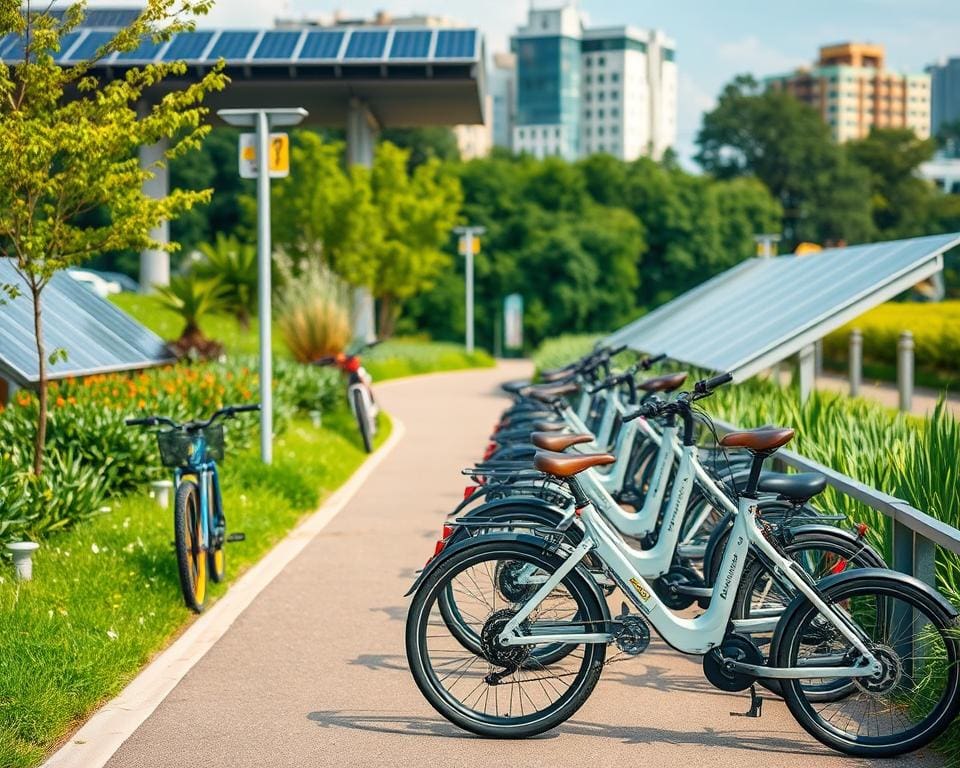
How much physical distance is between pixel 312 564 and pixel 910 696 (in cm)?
465

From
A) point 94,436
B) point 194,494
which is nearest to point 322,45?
point 94,436

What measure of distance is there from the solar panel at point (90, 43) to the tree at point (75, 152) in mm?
23323

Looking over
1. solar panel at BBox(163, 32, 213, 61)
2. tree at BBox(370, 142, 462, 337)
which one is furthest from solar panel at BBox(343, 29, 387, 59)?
tree at BBox(370, 142, 462, 337)

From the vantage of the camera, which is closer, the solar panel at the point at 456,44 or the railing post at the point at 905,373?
the railing post at the point at 905,373

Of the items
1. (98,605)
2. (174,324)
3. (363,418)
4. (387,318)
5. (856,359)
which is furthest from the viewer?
(387,318)

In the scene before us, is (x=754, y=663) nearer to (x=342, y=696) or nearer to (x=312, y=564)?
(x=342, y=696)

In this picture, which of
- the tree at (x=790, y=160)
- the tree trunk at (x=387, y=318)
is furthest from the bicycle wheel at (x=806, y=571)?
the tree at (x=790, y=160)

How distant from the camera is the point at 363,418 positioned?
15617mm

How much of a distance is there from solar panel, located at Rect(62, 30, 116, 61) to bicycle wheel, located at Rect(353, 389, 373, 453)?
18338 mm

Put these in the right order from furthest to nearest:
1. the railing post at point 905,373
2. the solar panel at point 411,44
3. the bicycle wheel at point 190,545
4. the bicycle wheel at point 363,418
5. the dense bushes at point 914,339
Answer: the solar panel at point 411,44 → the dense bushes at point 914,339 → the railing post at point 905,373 → the bicycle wheel at point 363,418 → the bicycle wheel at point 190,545

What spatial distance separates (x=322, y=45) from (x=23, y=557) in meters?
27.6

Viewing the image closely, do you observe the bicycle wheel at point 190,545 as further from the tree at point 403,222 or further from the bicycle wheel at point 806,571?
the tree at point 403,222

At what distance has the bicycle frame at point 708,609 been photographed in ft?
16.4

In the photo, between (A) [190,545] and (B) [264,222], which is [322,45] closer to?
(B) [264,222]
